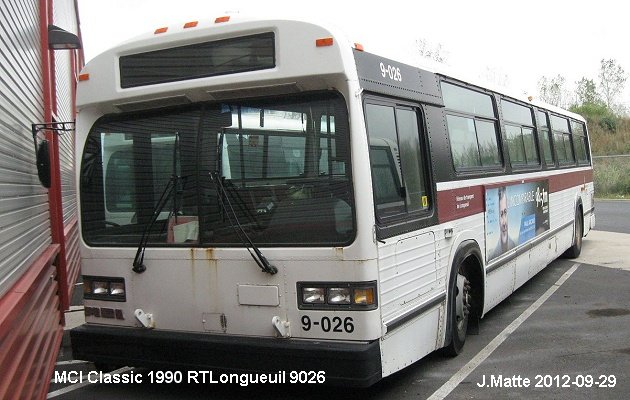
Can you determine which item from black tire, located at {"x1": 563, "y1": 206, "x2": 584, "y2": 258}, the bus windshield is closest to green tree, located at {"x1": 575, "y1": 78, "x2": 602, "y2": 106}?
black tire, located at {"x1": 563, "y1": 206, "x2": 584, "y2": 258}

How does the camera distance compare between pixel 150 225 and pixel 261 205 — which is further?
pixel 150 225

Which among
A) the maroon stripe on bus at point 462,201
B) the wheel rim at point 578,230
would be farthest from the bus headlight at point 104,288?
the wheel rim at point 578,230

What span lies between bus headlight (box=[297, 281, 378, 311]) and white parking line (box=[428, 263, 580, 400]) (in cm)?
132

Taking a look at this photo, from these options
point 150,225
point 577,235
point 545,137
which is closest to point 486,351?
point 150,225

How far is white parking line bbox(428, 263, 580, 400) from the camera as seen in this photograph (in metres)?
5.64

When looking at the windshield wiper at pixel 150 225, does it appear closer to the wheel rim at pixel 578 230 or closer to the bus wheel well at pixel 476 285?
the bus wheel well at pixel 476 285

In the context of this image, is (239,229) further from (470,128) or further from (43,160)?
(470,128)

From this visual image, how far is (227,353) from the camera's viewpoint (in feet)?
16.1

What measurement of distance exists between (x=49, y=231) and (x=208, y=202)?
11.4 feet

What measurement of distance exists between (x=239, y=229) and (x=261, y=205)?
23cm

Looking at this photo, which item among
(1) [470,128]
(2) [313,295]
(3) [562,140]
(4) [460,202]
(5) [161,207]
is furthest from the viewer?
(3) [562,140]

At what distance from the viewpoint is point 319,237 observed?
15.7ft

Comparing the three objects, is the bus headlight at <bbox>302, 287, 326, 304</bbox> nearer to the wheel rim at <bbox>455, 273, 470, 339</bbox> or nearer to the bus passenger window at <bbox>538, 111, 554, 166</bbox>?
the wheel rim at <bbox>455, 273, 470, 339</bbox>

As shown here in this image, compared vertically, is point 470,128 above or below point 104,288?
above
